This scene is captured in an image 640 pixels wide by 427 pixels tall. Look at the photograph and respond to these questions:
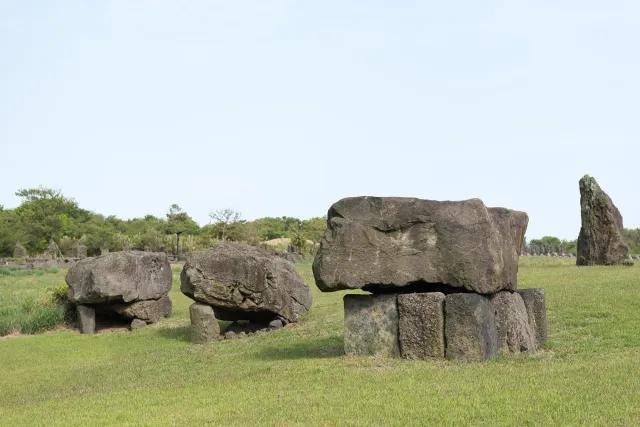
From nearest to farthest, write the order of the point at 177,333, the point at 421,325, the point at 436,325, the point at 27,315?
the point at 436,325 → the point at 421,325 → the point at 177,333 → the point at 27,315

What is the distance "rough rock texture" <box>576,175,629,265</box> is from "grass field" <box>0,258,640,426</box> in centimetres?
912

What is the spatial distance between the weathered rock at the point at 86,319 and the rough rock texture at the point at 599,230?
60.9ft

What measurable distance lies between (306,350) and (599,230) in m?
17.6

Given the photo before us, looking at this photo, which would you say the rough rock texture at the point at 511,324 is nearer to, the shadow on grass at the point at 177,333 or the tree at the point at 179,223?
the shadow on grass at the point at 177,333

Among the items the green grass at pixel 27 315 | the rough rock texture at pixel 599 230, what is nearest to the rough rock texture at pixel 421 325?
the green grass at pixel 27 315

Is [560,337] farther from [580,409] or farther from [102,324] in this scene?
[102,324]

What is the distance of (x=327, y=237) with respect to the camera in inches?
512

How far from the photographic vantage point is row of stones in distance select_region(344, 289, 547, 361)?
12141 millimetres

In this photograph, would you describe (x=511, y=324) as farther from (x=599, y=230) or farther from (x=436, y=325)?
(x=599, y=230)

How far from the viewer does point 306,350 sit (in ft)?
50.9

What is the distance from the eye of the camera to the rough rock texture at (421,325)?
40.3ft

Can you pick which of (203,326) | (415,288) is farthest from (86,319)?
(415,288)

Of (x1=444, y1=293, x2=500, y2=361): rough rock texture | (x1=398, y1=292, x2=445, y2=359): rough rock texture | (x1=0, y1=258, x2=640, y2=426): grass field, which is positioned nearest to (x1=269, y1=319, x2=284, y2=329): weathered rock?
(x1=0, y1=258, x2=640, y2=426): grass field

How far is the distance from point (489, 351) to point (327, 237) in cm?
334
